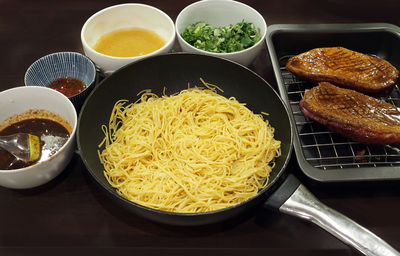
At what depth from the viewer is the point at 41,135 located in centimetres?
200

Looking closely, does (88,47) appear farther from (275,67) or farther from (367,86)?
(367,86)

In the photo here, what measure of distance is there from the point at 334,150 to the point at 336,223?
675 millimetres

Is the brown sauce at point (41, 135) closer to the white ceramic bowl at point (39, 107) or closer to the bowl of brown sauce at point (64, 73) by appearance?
the white ceramic bowl at point (39, 107)

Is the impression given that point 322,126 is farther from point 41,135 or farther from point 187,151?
point 41,135

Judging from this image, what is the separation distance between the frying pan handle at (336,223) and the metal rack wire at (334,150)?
1.42 ft

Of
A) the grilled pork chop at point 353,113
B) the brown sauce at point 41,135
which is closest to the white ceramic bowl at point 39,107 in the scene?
the brown sauce at point 41,135

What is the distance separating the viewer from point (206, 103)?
2.24 metres

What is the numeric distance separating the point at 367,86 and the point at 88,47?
1881 millimetres

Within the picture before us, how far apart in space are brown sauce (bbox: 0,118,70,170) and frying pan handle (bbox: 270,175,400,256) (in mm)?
1263

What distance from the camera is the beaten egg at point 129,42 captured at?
8.07 feet

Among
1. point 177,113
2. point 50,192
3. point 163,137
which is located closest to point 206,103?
point 177,113

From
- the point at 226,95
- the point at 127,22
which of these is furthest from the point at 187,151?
the point at 127,22

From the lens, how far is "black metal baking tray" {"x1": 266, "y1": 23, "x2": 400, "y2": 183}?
1.94 metres

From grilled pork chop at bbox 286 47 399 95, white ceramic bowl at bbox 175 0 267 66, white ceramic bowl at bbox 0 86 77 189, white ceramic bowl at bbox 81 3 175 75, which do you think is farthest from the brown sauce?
grilled pork chop at bbox 286 47 399 95
